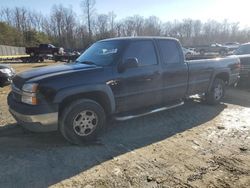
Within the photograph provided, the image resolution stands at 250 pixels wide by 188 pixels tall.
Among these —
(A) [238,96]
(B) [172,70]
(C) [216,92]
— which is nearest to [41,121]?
(B) [172,70]

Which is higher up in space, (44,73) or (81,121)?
(44,73)

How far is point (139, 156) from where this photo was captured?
4465 millimetres

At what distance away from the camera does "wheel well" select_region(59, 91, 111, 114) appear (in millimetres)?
4710

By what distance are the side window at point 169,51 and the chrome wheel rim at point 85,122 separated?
2114mm

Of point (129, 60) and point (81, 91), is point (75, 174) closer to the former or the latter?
point (81, 91)

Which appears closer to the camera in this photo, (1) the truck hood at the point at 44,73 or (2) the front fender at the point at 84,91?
(2) the front fender at the point at 84,91

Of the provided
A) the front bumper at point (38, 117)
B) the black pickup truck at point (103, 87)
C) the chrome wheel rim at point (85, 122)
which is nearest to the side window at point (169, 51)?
the black pickup truck at point (103, 87)

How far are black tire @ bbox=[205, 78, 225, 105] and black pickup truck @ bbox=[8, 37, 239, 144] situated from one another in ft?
2.99

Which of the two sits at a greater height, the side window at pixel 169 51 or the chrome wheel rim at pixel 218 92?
the side window at pixel 169 51

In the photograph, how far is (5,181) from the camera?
12.1 feet

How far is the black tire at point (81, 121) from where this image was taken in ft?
15.4

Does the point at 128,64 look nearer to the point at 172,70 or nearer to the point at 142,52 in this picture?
the point at 142,52

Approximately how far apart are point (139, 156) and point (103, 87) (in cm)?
136

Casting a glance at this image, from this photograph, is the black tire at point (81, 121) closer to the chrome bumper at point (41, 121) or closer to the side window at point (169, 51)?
the chrome bumper at point (41, 121)
